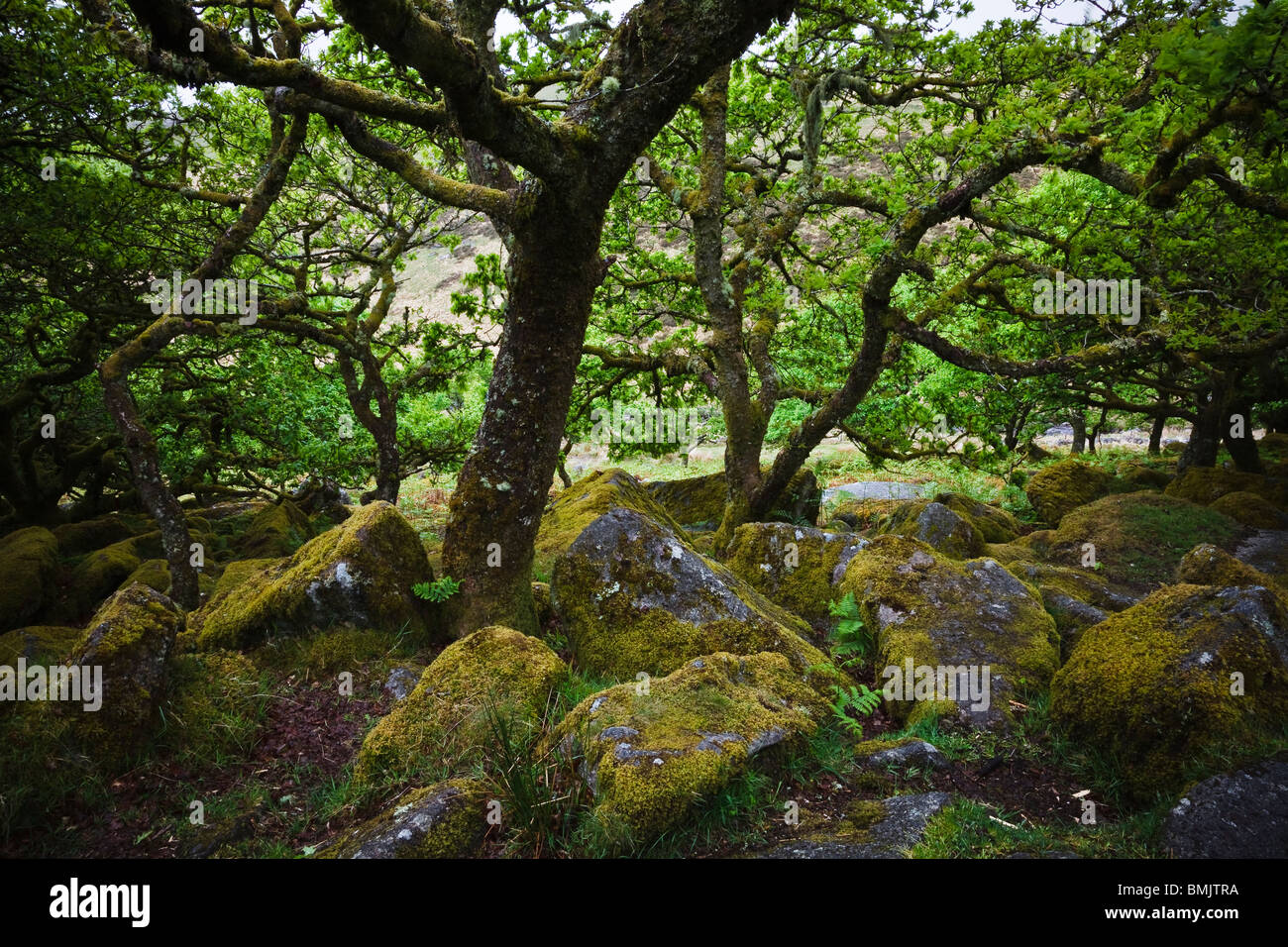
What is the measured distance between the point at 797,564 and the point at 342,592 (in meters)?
5.29

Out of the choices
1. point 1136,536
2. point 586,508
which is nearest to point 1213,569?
point 1136,536

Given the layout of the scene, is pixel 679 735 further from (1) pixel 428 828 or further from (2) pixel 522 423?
(2) pixel 522 423

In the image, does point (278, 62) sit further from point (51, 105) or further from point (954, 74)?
point (954, 74)

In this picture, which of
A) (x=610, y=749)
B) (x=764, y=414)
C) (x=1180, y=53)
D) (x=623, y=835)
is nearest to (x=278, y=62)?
(x=610, y=749)

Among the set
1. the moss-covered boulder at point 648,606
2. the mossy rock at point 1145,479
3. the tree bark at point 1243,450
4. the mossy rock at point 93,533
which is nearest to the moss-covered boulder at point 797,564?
the moss-covered boulder at point 648,606

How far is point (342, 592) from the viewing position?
19.9 feet

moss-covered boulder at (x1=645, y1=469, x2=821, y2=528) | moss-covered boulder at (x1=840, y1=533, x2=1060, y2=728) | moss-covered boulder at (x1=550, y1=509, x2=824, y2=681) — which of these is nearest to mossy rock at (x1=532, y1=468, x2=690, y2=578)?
moss-covered boulder at (x1=550, y1=509, x2=824, y2=681)

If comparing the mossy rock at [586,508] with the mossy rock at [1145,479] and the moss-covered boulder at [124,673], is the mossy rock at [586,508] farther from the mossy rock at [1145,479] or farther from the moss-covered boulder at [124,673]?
the mossy rock at [1145,479]

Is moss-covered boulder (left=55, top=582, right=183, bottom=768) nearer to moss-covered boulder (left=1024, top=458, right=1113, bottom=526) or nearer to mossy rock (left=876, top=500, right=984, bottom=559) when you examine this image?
mossy rock (left=876, top=500, right=984, bottom=559)

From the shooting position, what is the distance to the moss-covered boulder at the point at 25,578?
870 centimetres

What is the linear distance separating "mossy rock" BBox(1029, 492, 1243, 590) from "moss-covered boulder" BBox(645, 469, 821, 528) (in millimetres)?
3882

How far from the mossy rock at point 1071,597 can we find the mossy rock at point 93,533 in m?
15.2

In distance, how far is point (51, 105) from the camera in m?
8.09
